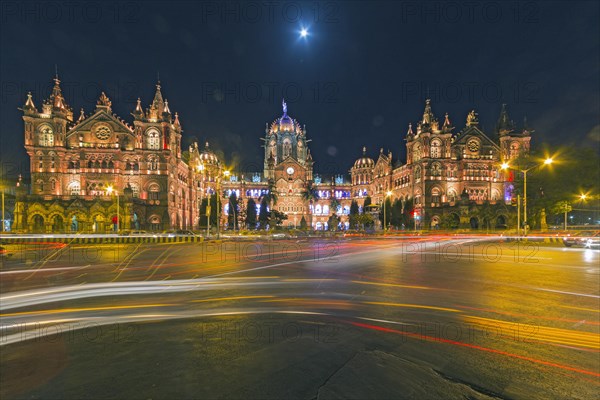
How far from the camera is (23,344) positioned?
5.88 meters

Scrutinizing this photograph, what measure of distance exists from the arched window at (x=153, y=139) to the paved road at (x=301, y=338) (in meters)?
57.1

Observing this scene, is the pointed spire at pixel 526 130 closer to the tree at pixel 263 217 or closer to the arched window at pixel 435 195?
the arched window at pixel 435 195

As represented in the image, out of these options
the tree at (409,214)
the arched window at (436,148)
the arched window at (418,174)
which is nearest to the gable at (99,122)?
the tree at (409,214)

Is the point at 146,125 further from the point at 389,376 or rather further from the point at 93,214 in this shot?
the point at 389,376

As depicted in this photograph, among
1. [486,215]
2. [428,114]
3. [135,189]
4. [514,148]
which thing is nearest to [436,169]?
[428,114]

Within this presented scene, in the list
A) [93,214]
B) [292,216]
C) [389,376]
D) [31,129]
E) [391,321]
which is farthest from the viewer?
[292,216]

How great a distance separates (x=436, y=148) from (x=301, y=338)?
79275mm

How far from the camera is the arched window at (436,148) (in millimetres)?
75500

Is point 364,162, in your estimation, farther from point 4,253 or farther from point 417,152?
point 4,253

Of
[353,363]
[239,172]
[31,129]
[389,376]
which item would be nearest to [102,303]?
[353,363]

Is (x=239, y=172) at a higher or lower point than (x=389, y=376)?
higher

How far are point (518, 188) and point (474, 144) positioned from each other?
3368 centimetres

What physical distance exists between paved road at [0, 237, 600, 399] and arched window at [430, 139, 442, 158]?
6928 centimetres

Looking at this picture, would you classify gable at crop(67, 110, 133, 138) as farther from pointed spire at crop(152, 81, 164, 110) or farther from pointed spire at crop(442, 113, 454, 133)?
pointed spire at crop(442, 113, 454, 133)
